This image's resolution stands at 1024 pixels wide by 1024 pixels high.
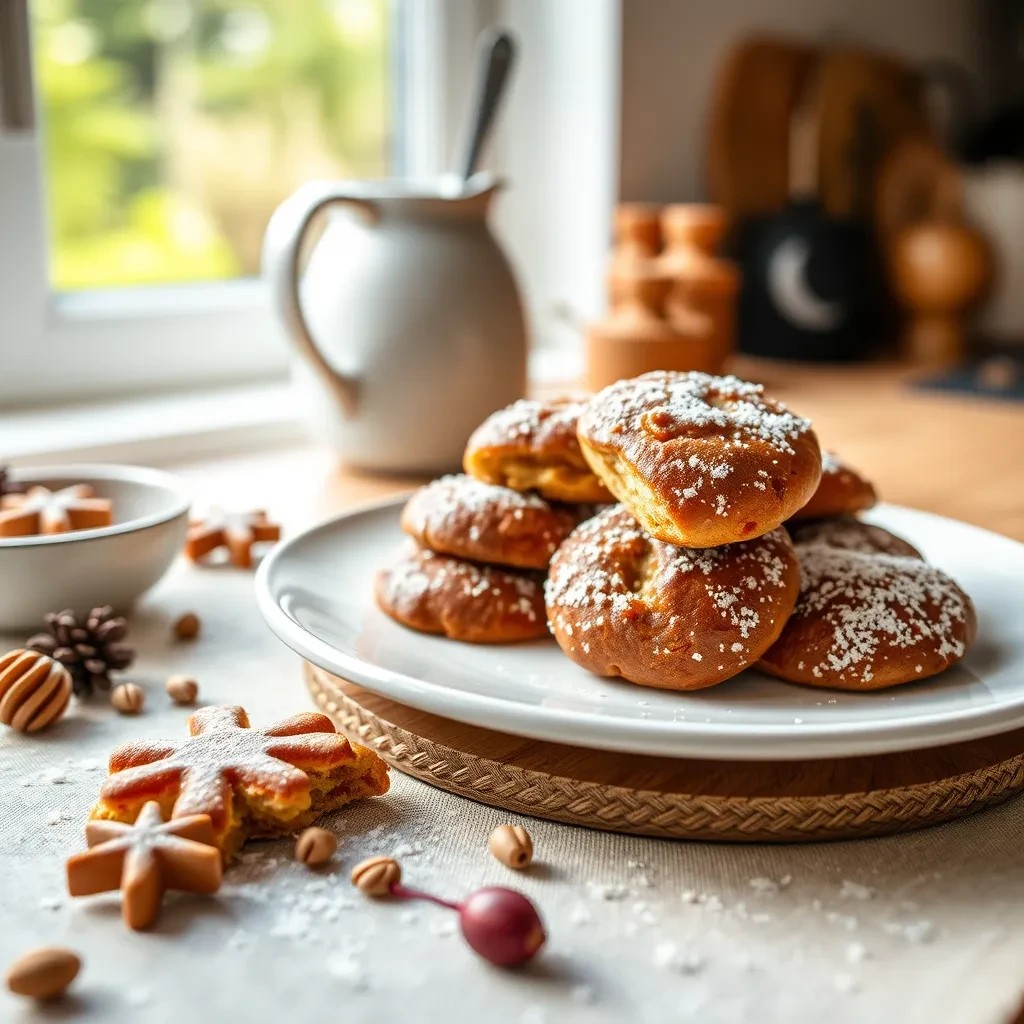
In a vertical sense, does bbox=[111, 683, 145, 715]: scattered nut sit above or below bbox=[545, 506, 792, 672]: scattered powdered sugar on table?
below

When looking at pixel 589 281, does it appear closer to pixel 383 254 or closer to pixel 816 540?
pixel 383 254

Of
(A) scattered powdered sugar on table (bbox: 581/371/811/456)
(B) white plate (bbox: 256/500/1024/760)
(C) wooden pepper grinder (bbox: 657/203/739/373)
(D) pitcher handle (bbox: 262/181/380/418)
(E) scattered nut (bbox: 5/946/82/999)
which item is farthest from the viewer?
(C) wooden pepper grinder (bbox: 657/203/739/373)

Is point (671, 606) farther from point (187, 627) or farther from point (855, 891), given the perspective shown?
point (187, 627)

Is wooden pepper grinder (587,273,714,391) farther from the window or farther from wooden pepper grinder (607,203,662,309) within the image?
the window

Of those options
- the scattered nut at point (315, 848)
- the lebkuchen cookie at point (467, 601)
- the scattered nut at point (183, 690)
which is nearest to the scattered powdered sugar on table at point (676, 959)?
the scattered nut at point (315, 848)

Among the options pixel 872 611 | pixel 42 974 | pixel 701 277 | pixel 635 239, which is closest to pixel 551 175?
pixel 635 239

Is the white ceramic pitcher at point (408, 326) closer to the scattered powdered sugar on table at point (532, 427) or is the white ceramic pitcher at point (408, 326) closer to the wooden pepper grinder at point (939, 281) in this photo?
the scattered powdered sugar on table at point (532, 427)

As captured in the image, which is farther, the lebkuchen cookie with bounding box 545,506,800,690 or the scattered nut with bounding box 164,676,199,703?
the scattered nut with bounding box 164,676,199,703

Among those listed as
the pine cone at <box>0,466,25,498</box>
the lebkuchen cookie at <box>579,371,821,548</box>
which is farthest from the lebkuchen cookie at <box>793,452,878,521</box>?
→ the pine cone at <box>0,466,25,498</box>
